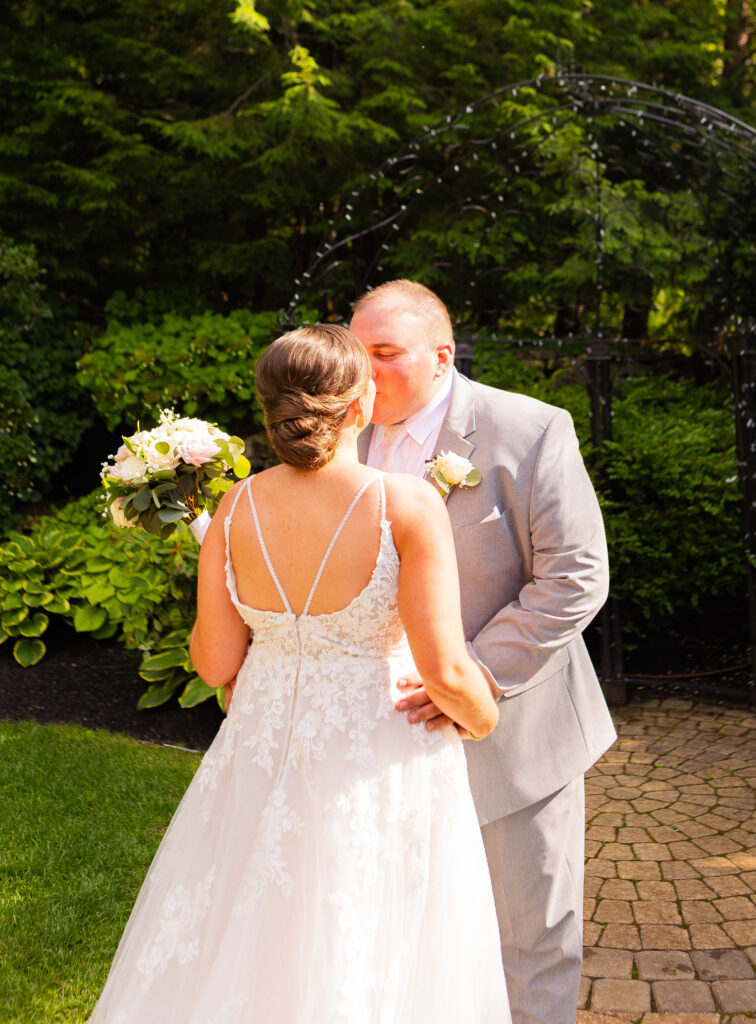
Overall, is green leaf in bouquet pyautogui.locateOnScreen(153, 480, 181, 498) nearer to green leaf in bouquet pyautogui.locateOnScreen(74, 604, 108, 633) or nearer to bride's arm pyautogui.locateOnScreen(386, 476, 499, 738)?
bride's arm pyautogui.locateOnScreen(386, 476, 499, 738)

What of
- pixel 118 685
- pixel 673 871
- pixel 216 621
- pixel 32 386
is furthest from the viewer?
pixel 32 386

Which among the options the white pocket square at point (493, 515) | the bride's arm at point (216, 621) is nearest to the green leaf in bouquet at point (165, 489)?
the bride's arm at point (216, 621)

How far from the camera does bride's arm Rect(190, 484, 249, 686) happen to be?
2191 millimetres

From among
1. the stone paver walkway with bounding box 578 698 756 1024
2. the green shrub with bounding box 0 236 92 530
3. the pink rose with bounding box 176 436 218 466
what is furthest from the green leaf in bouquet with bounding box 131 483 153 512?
the green shrub with bounding box 0 236 92 530

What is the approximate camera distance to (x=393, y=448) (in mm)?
2801

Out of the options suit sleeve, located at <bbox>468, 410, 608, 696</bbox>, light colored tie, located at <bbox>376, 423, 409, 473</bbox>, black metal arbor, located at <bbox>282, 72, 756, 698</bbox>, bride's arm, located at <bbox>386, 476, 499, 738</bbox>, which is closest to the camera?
bride's arm, located at <bbox>386, 476, 499, 738</bbox>

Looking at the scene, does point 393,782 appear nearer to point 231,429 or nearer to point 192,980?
point 192,980

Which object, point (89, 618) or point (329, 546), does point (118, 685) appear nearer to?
point (89, 618)

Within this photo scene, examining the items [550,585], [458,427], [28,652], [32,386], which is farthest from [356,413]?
[32,386]

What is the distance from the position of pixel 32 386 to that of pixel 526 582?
7.22m

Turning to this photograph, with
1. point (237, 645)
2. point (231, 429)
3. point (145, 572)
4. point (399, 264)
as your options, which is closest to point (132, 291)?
point (231, 429)

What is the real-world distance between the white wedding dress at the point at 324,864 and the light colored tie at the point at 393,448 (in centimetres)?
69

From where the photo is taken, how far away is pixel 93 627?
623cm

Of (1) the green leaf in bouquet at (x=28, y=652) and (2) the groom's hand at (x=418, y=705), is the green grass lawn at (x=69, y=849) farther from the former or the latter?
(2) the groom's hand at (x=418, y=705)
